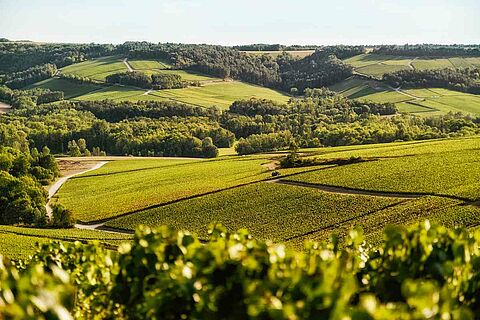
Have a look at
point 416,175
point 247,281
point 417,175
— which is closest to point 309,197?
point 416,175

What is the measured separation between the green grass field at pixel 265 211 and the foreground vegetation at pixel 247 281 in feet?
152

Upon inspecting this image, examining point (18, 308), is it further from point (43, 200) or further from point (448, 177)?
point (43, 200)

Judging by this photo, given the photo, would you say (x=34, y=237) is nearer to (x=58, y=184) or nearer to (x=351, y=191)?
(x=351, y=191)

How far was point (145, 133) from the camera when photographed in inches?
6078

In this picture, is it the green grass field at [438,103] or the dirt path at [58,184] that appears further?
the green grass field at [438,103]

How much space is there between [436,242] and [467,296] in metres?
1.23

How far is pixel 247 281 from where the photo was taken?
26.6 feet

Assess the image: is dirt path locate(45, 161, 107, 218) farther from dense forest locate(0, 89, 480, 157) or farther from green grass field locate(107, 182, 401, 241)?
green grass field locate(107, 182, 401, 241)

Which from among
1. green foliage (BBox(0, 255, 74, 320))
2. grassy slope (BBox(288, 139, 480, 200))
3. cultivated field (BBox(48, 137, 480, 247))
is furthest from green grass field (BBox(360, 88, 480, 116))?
green foliage (BBox(0, 255, 74, 320))

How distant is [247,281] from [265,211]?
58.7 meters

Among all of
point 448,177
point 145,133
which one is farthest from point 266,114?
point 448,177

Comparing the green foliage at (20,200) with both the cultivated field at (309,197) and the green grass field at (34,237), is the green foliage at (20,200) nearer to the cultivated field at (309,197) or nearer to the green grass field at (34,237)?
the cultivated field at (309,197)

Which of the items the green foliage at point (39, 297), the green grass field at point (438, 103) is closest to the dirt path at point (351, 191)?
the green foliage at point (39, 297)

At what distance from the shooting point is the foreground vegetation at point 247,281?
6.93m
